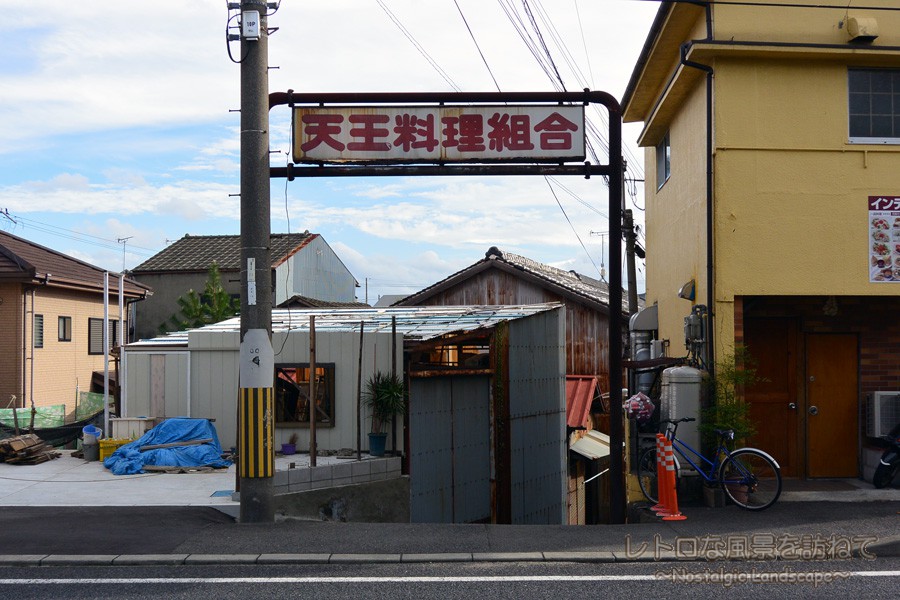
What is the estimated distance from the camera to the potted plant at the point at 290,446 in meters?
13.8

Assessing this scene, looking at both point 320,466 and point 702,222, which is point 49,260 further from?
point 702,222

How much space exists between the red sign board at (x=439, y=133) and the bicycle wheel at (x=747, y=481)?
4159mm

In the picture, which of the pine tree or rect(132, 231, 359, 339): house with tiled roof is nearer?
the pine tree

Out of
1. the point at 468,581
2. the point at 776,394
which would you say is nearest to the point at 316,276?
the point at 776,394

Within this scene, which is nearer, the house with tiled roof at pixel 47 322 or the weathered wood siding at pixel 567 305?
the house with tiled roof at pixel 47 322

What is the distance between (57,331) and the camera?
78.9ft

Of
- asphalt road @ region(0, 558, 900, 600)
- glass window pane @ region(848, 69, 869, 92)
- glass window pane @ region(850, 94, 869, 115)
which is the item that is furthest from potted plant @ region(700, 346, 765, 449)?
glass window pane @ region(848, 69, 869, 92)

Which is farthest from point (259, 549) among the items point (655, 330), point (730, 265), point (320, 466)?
point (655, 330)

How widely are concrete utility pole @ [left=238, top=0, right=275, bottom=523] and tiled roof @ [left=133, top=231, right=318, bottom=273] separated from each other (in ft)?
88.7

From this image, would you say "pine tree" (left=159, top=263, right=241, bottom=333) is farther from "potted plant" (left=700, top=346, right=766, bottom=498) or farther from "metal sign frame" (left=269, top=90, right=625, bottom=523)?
"potted plant" (left=700, top=346, right=766, bottom=498)

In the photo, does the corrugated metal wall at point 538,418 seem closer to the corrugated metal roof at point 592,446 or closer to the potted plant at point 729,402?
the corrugated metal roof at point 592,446

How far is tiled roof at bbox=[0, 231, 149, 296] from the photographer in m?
21.8

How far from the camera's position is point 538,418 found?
17.3 metres

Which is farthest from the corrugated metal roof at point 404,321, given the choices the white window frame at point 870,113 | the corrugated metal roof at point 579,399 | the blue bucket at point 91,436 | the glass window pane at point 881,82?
the glass window pane at point 881,82
